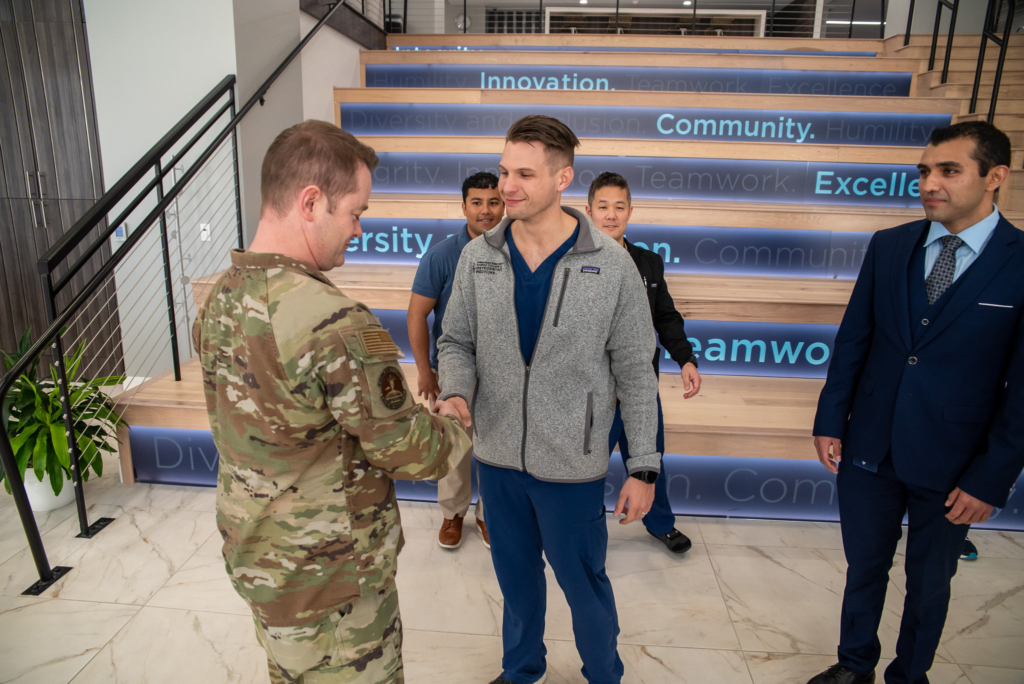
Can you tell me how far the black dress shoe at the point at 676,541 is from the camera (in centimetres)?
241

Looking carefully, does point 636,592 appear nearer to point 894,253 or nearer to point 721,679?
point 721,679

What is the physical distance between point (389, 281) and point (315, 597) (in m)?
2.23

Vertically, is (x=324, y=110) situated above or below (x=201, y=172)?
above

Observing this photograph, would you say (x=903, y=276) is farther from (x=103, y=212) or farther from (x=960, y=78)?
(x=960, y=78)

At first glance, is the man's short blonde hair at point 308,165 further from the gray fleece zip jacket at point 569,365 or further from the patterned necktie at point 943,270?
the patterned necktie at point 943,270

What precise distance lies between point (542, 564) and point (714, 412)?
1.29 meters

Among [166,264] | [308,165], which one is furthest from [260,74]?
[308,165]

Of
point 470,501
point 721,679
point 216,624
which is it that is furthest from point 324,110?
point 721,679

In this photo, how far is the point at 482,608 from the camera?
212 cm

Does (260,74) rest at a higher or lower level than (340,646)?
higher

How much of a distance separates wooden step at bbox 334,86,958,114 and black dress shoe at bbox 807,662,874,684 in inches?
143

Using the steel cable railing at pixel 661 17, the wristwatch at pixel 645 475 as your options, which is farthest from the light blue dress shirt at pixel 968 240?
the steel cable railing at pixel 661 17

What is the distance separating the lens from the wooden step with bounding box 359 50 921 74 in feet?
15.8

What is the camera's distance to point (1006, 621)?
207 cm
